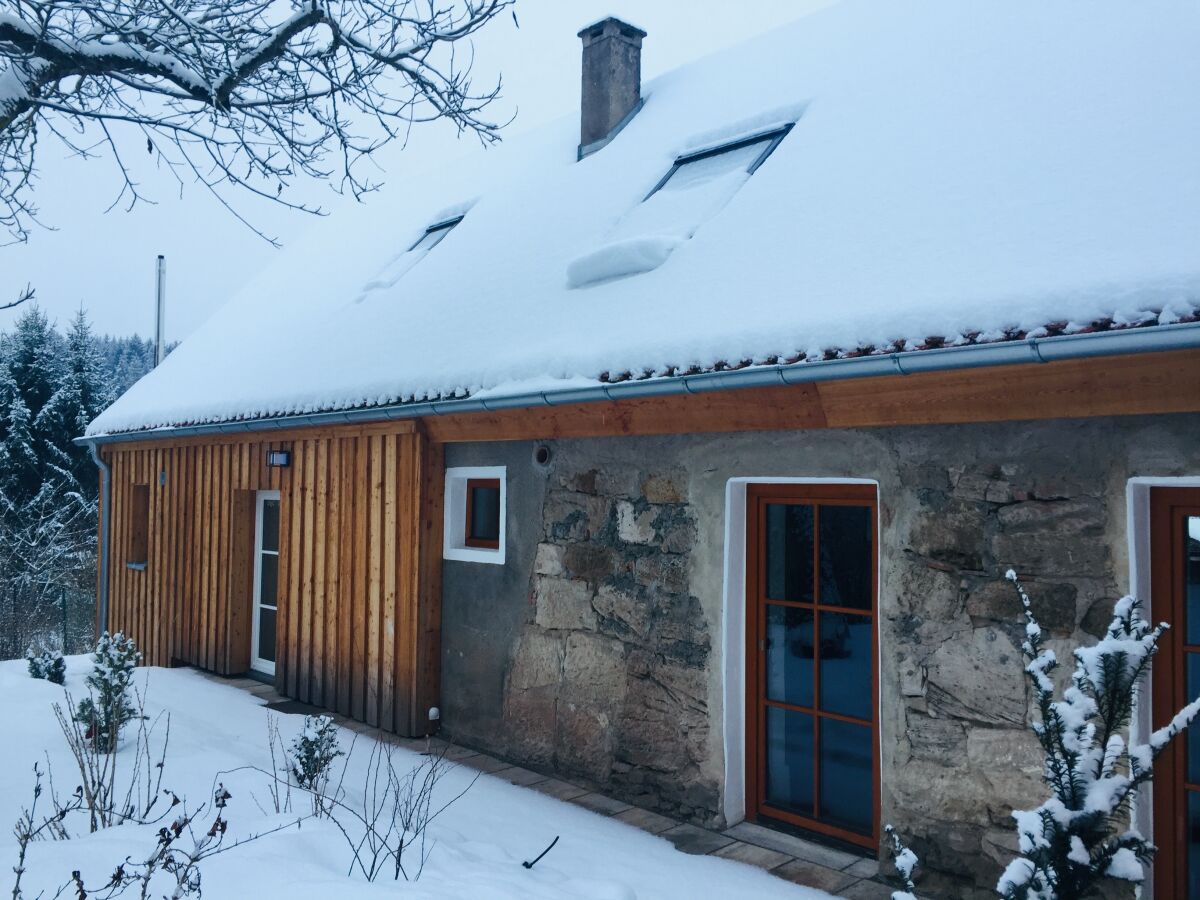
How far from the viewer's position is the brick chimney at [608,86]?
27.6 feet

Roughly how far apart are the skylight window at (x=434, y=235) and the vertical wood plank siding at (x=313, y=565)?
240cm

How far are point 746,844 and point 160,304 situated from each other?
1687cm

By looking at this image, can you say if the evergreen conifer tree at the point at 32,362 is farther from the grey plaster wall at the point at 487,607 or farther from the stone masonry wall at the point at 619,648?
the stone masonry wall at the point at 619,648

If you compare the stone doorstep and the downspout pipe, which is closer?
the stone doorstep

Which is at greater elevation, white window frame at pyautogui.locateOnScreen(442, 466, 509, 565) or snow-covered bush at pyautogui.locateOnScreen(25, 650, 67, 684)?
white window frame at pyautogui.locateOnScreen(442, 466, 509, 565)

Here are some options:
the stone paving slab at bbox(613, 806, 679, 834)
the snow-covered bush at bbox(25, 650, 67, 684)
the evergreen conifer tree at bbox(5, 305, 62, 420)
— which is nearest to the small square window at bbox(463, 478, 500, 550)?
the stone paving slab at bbox(613, 806, 679, 834)

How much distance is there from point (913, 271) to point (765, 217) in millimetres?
1431

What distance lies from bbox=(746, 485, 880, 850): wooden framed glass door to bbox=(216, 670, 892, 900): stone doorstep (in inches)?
6.1

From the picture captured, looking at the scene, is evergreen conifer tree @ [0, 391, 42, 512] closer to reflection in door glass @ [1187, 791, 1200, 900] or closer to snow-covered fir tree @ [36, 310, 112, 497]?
snow-covered fir tree @ [36, 310, 112, 497]

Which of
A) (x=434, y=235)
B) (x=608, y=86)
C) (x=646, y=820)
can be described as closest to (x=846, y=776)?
(x=646, y=820)

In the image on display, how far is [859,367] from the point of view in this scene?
3.83m

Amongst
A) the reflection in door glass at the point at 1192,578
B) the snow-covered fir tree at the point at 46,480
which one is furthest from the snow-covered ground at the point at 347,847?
the snow-covered fir tree at the point at 46,480

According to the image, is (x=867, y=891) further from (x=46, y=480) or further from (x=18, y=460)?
(x=18, y=460)

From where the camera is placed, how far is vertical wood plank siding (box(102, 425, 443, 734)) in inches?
261
